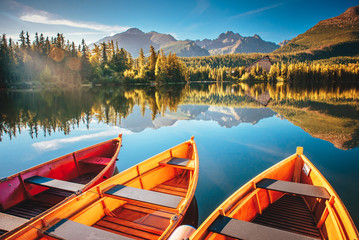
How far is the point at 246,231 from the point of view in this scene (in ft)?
11.6

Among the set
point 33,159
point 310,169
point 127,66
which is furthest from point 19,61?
point 310,169

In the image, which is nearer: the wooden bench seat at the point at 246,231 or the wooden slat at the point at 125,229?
the wooden bench seat at the point at 246,231

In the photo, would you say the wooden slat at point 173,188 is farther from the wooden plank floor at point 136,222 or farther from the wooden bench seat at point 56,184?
the wooden bench seat at point 56,184

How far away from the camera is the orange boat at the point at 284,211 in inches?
139

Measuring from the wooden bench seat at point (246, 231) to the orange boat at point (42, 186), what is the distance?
11.6 ft

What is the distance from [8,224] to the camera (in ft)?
14.0

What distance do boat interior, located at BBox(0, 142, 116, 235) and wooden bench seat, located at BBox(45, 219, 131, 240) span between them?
1172 mm

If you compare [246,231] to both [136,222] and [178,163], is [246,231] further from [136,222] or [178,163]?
[178,163]

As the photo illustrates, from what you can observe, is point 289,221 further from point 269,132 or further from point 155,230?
point 269,132

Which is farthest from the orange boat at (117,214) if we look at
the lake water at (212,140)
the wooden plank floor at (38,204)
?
the lake water at (212,140)

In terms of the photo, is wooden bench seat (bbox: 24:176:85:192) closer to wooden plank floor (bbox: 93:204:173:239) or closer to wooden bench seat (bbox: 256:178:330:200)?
wooden plank floor (bbox: 93:204:173:239)

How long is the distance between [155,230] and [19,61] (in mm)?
91117

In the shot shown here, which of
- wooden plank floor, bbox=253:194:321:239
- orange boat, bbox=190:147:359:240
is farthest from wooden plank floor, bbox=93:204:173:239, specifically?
wooden plank floor, bbox=253:194:321:239

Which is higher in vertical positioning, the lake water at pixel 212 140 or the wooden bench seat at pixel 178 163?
the wooden bench seat at pixel 178 163
